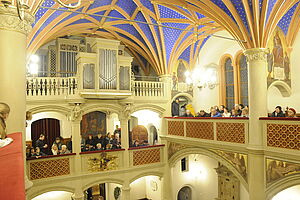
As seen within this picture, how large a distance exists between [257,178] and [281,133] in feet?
5.86

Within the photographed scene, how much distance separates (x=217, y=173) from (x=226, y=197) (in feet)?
4.15

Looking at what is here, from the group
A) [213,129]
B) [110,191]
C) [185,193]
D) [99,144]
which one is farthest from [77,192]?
[213,129]

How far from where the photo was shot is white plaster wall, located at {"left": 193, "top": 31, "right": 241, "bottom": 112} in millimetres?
13477

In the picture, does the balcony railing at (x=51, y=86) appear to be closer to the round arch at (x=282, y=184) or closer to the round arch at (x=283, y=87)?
the round arch at (x=283, y=87)

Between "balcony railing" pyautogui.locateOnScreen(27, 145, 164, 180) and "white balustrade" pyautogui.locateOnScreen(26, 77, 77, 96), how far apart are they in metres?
2.79

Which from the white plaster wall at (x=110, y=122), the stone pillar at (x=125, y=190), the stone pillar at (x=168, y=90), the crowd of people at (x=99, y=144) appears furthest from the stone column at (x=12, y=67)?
the white plaster wall at (x=110, y=122)

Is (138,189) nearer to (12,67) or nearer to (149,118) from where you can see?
(149,118)

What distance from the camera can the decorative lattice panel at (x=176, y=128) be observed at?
12.3m

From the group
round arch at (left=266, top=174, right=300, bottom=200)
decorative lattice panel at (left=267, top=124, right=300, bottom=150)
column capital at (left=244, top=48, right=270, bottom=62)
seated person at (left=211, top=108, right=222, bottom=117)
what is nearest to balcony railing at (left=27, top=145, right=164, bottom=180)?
seated person at (left=211, top=108, right=222, bottom=117)

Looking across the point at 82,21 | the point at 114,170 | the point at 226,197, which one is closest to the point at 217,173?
the point at 226,197

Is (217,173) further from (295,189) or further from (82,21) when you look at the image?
(82,21)

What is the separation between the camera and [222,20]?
870 centimetres

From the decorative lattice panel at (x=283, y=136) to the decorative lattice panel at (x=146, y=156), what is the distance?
6.67m

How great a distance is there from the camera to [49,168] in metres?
10.9
